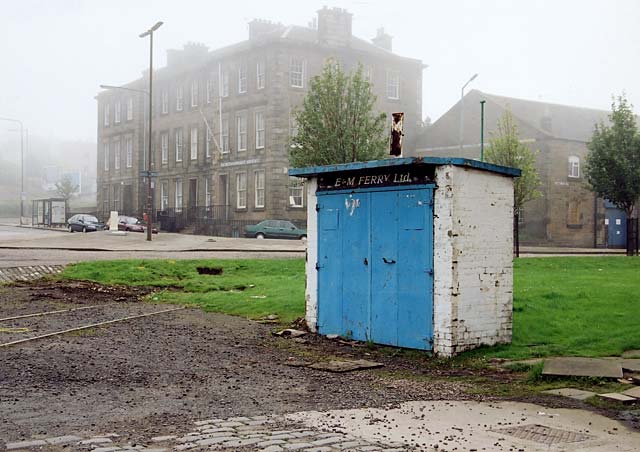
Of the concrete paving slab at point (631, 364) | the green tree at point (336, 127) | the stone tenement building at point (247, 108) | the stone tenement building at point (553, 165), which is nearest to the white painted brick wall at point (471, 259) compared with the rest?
the concrete paving slab at point (631, 364)

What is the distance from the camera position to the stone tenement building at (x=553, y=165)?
51.2 metres

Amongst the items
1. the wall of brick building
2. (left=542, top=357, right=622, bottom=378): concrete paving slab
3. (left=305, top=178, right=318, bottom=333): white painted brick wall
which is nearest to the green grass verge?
(left=542, top=357, right=622, bottom=378): concrete paving slab

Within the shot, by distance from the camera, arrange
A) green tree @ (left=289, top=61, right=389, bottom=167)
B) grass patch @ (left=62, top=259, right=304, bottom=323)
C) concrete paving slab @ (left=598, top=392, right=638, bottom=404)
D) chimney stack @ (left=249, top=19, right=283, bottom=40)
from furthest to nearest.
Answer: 1. chimney stack @ (left=249, top=19, right=283, bottom=40)
2. green tree @ (left=289, top=61, right=389, bottom=167)
3. grass patch @ (left=62, top=259, right=304, bottom=323)
4. concrete paving slab @ (left=598, top=392, right=638, bottom=404)

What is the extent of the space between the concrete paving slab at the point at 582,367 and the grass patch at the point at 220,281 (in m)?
5.60

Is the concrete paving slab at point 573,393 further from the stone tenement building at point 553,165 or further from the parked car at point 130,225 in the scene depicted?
the parked car at point 130,225

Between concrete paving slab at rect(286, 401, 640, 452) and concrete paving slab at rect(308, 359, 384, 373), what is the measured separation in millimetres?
2033

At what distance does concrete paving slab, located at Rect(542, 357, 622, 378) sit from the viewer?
8703 millimetres

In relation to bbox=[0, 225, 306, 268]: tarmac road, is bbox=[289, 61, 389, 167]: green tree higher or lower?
higher

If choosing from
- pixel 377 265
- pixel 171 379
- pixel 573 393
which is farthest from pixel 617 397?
pixel 171 379

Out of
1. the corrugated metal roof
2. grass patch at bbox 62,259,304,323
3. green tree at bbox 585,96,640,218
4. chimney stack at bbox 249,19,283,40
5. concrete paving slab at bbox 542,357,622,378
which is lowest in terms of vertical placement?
concrete paving slab at bbox 542,357,622,378

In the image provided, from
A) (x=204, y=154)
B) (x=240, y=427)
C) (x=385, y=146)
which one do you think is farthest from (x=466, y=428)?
(x=204, y=154)

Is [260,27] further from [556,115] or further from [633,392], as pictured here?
[633,392]

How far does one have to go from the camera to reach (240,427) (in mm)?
6461

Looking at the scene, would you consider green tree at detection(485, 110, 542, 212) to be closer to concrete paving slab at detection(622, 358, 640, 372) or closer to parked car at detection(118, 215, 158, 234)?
concrete paving slab at detection(622, 358, 640, 372)
